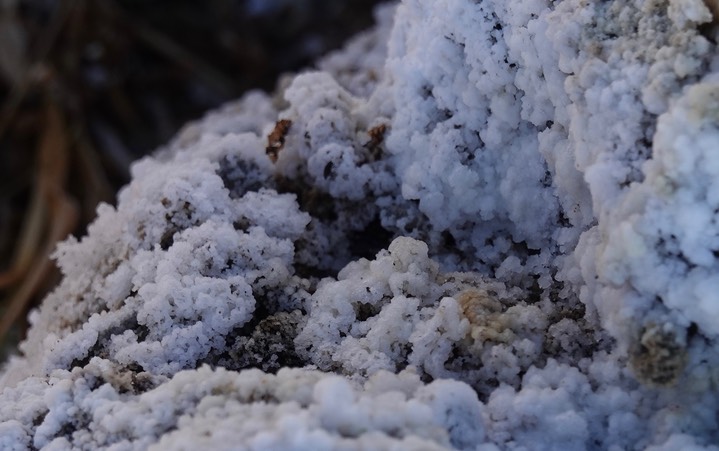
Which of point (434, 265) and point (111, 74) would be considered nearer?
point (434, 265)

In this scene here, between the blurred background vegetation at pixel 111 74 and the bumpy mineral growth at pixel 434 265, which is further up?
the blurred background vegetation at pixel 111 74

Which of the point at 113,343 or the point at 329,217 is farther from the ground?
the point at 329,217

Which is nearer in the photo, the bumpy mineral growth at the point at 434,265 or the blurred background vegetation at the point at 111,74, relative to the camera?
the bumpy mineral growth at the point at 434,265

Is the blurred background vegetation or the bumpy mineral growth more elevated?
the blurred background vegetation

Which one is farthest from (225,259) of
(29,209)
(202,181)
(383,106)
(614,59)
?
(29,209)

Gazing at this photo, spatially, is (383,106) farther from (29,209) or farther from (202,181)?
(29,209)
